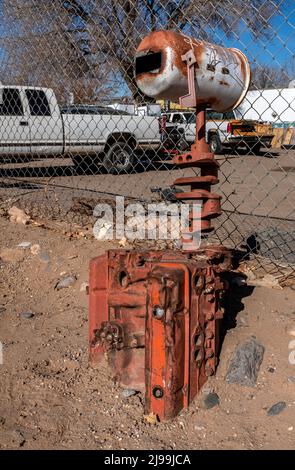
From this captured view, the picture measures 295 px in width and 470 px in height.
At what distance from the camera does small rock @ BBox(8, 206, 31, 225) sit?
13.7ft

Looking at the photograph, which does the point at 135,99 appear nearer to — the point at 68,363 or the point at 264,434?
the point at 68,363

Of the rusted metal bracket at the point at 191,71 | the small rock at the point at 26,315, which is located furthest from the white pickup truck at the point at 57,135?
the rusted metal bracket at the point at 191,71

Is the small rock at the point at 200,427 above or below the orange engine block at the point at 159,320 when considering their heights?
below

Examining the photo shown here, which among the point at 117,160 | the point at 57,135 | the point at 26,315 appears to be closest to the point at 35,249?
the point at 26,315

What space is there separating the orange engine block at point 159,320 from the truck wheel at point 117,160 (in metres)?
6.17

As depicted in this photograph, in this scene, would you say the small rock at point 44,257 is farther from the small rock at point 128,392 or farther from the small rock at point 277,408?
the small rock at point 277,408

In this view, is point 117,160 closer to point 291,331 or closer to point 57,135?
point 57,135

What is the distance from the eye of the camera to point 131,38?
3.54 metres

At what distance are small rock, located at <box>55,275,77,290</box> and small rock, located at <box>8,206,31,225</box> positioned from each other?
1.20 m

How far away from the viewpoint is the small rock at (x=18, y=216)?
418 centimetres

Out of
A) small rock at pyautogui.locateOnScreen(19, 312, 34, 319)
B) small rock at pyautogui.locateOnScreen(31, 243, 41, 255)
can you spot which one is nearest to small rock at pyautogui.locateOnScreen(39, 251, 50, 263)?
small rock at pyautogui.locateOnScreen(31, 243, 41, 255)

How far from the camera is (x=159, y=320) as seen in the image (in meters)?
1.84

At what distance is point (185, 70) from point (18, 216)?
8.70 feet

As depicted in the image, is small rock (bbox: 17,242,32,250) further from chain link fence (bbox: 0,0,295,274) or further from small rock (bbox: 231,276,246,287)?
small rock (bbox: 231,276,246,287)
